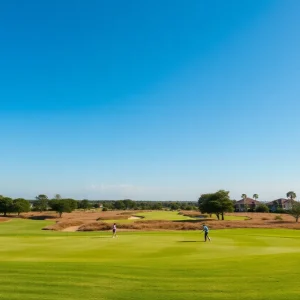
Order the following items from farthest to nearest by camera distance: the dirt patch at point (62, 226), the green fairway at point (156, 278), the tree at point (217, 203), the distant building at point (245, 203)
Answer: the distant building at point (245, 203) → the tree at point (217, 203) → the dirt patch at point (62, 226) → the green fairway at point (156, 278)

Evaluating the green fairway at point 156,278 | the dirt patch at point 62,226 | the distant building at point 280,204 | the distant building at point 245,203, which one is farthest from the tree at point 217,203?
the distant building at point 280,204

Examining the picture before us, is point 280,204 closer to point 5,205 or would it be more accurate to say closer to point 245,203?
point 245,203

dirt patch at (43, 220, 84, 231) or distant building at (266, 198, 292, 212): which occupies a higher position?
distant building at (266, 198, 292, 212)

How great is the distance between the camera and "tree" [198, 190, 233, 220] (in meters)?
88.4

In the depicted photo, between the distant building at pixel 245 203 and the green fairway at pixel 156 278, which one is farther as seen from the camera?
the distant building at pixel 245 203

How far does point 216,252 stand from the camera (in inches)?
1104

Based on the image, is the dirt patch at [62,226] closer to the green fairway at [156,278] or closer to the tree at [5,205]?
the green fairway at [156,278]

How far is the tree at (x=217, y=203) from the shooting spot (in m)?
88.4

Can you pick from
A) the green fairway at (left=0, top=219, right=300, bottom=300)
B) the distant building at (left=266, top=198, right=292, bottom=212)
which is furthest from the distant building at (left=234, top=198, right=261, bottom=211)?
the green fairway at (left=0, top=219, right=300, bottom=300)

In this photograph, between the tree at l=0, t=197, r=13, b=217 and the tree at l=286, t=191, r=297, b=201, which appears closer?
the tree at l=0, t=197, r=13, b=217

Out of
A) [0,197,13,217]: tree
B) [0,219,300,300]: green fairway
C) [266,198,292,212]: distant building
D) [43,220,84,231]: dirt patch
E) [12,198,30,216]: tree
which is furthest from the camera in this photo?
[266,198,292,212]: distant building

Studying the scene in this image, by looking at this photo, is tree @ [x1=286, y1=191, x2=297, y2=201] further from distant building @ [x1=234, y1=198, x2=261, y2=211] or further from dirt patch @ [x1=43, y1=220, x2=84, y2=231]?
dirt patch @ [x1=43, y1=220, x2=84, y2=231]

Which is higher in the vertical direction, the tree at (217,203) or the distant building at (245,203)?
the tree at (217,203)

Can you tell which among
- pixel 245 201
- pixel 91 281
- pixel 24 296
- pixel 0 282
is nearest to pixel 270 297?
pixel 91 281
